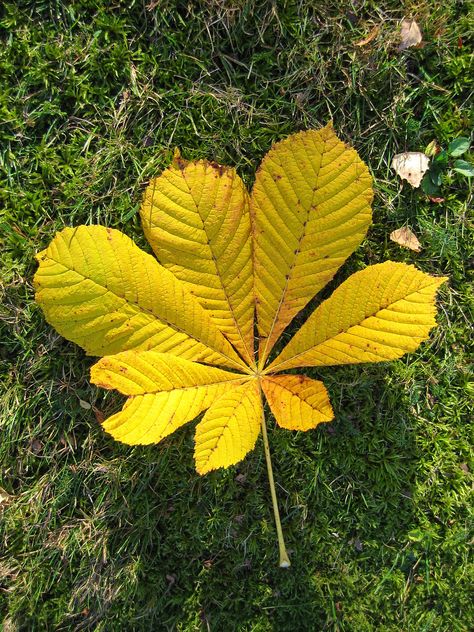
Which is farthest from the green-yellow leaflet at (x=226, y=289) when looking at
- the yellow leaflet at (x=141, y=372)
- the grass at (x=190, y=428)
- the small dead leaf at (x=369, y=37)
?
the small dead leaf at (x=369, y=37)

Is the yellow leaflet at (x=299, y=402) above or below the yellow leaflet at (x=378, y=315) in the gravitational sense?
below

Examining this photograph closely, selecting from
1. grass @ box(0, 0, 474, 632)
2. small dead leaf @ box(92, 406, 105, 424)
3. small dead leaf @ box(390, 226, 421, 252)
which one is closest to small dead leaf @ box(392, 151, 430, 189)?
grass @ box(0, 0, 474, 632)

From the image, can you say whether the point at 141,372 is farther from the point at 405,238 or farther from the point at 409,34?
the point at 409,34

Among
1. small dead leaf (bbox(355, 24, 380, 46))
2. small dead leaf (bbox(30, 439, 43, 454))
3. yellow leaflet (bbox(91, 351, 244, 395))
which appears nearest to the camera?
yellow leaflet (bbox(91, 351, 244, 395))

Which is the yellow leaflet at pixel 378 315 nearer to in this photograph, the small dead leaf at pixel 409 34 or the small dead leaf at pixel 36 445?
the small dead leaf at pixel 409 34

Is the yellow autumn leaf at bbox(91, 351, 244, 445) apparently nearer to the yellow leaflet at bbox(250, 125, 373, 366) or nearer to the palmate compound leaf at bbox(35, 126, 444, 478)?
the palmate compound leaf at bbox(35, 126, 444, 478)

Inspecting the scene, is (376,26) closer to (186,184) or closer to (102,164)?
(186,184)
